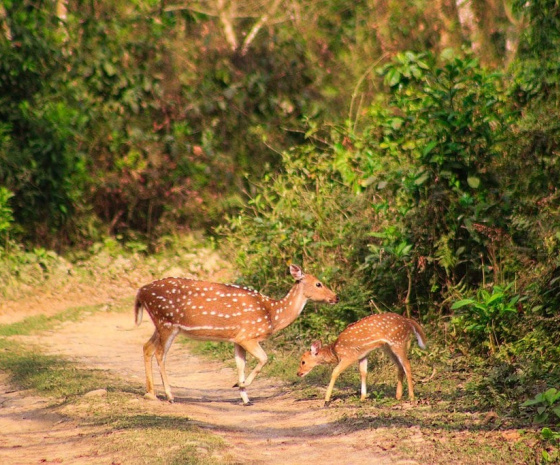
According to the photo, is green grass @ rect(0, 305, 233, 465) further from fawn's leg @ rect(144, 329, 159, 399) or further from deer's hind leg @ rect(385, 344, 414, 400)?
deer's hind leg @ rect(385, 344, 414, 400)

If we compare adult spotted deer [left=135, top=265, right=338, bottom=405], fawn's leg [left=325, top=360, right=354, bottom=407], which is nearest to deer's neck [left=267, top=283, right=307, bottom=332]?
adult spotted deer [left=135, top=265, right=338, bottom=405]

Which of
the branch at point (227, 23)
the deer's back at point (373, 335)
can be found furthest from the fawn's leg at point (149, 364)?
the branch at point (227, 23)

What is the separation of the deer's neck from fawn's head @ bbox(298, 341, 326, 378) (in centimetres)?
43

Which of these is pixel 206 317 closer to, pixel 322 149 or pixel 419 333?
pixel 419 333

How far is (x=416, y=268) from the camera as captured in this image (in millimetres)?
11531

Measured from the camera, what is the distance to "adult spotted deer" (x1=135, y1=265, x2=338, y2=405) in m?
9.87

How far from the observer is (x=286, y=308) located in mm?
10539

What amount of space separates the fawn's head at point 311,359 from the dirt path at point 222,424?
0.95ft

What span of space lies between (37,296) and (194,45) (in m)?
Answer: 7.87

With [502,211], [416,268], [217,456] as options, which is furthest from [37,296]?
[217,456]

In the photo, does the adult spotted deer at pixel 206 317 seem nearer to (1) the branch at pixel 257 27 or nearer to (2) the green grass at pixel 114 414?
(2) the green grass at pixel 114 414

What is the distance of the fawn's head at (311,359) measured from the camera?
10234 millimetres

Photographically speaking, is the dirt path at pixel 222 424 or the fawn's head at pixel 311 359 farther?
the fawn's head at pixel 311 359

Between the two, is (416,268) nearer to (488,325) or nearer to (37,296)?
(488,325)
